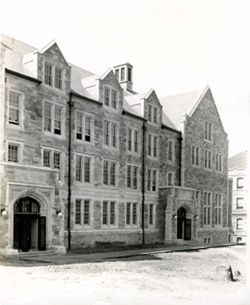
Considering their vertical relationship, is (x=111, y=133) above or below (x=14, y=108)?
below

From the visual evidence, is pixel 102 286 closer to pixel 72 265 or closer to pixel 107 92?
pixel 72 265

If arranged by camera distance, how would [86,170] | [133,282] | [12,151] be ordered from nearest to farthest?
[133,282]
[12,151]
[86,170]

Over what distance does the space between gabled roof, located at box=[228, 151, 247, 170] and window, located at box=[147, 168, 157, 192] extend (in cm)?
151

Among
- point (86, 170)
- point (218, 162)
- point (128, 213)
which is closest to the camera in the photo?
point (218, 162)

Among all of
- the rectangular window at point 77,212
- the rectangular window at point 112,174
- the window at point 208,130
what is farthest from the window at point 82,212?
the window at point 208,130

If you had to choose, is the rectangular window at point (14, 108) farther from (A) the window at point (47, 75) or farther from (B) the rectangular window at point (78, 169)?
(B) the rectangular window at point (78, 169)

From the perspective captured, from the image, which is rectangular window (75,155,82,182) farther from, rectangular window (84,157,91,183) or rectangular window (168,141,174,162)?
rectangular window (168,141,174,162)

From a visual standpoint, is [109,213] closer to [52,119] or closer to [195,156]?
[195,156]

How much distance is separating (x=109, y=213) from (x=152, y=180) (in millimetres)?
999

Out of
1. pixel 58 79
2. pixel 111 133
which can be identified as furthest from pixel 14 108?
pixel 111 133

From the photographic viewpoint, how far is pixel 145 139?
8.10m

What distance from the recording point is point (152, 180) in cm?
795

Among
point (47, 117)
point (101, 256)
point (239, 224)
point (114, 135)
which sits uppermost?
point (47, 117)

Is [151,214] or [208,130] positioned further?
[151,214]
